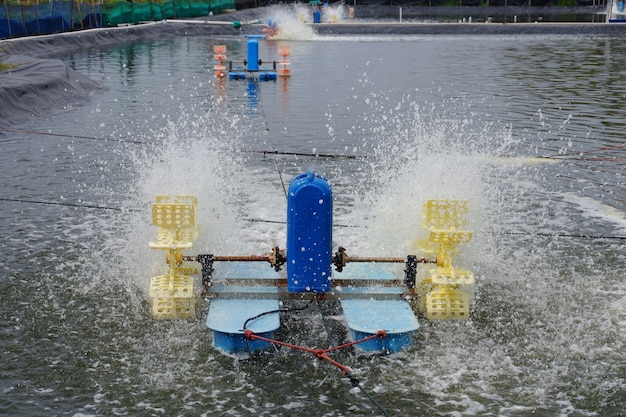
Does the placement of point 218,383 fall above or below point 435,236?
below

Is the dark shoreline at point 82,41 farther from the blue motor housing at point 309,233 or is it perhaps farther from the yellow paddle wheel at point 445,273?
the yellow paddle wheel at point 445,273

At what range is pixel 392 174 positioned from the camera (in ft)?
46.0

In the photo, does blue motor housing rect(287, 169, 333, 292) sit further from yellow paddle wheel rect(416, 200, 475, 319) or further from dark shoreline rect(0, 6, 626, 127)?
dark shoreline rect(0, 6, 626, 127)

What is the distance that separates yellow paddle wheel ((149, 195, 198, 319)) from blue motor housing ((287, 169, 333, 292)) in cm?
108

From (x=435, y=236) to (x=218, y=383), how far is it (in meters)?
2.73

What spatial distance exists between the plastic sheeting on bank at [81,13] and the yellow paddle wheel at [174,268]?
28.1 m

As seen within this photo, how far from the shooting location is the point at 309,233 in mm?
7625

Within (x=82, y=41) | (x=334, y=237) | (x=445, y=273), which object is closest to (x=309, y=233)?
(x=445, y=273)

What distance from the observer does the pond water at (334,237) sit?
6.86 metres

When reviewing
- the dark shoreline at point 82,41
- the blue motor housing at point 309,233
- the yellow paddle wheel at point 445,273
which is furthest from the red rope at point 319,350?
the dark shoreline at point 82,41

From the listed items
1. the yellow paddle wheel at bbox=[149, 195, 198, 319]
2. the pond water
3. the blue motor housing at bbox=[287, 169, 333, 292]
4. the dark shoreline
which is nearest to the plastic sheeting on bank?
the dark shoreline

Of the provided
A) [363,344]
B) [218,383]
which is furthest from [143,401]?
[363,344]

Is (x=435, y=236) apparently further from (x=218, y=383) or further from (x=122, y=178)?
(x=122, y=178)

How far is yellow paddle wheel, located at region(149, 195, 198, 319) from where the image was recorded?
8016 millimetres
